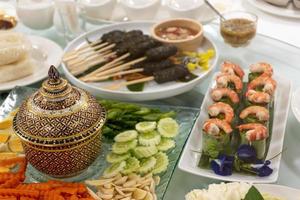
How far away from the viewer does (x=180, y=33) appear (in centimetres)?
196

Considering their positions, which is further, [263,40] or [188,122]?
[263,40]

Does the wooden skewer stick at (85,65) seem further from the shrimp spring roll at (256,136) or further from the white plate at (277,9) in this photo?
the white plate at (277,9)

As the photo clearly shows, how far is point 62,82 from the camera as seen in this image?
1.24 metres

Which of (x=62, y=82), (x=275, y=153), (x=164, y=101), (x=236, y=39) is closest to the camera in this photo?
(x=62, y=82)

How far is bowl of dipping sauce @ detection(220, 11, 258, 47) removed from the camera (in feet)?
6.16

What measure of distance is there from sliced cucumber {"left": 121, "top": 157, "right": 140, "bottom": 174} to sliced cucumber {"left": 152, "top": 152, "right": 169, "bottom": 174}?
49 millimetres

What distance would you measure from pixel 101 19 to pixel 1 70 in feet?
1.95

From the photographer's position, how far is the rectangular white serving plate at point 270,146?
4.15 ft

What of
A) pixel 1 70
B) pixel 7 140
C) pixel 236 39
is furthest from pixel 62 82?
pixel 236 39

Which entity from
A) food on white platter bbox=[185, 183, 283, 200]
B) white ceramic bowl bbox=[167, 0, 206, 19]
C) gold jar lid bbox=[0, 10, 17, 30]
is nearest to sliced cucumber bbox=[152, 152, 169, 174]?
food on white platter bbox=[185, 183, 283, 200]

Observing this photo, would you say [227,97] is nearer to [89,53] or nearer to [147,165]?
[147,165]

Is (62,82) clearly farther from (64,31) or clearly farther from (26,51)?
(64,31)

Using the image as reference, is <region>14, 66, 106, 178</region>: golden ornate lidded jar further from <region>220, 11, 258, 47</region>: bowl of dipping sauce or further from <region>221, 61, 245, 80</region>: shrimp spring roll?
<region>220, 11, 258, 47</region>: bowl of dipping sauce

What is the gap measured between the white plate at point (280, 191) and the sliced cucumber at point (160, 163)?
0.89 feet
